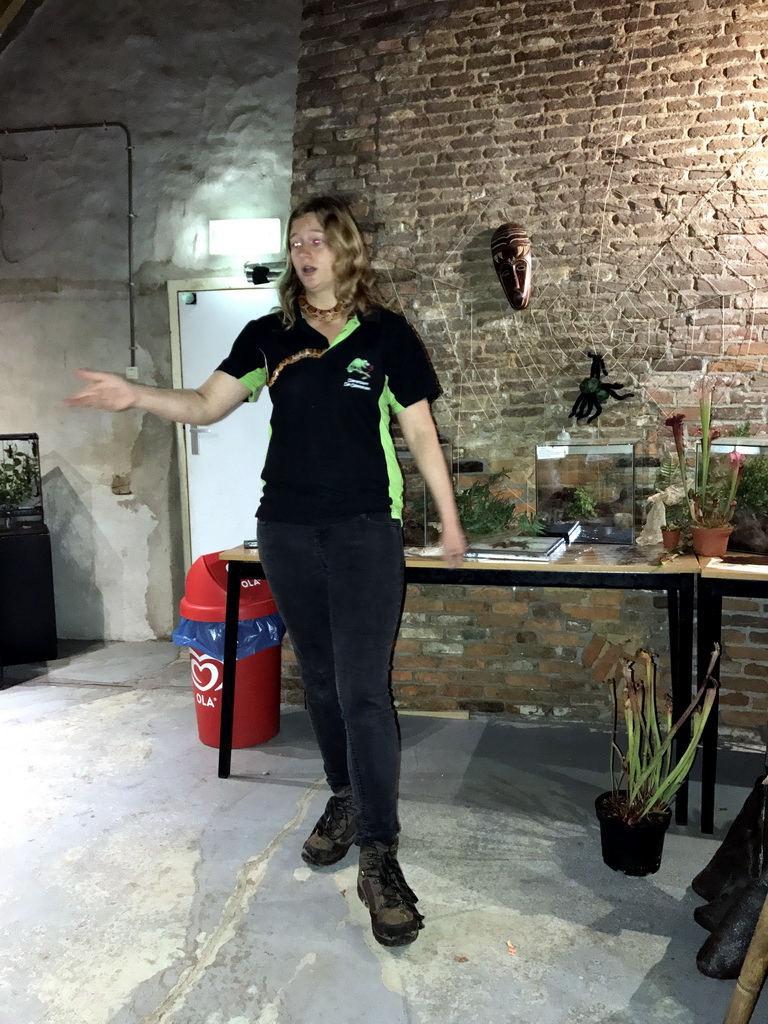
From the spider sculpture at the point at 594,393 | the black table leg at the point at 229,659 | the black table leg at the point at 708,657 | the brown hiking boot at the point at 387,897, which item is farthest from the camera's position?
the spider sculpture at the point at 594,393

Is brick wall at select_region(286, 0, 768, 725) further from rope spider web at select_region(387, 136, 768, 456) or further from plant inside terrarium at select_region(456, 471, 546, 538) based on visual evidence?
plant inside terrarium at select_region(456, 471, 546, 538)

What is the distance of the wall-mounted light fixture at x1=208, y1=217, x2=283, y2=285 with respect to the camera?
165 inches

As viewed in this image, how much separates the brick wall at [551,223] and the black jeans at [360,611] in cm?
146

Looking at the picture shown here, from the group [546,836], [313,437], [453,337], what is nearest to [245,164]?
[453,337]

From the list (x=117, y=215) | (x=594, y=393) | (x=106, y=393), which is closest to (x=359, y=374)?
(x=106, y=393)

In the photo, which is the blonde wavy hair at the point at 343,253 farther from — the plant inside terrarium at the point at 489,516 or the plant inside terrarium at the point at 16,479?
the plant inside terrarium at the point at 16,479

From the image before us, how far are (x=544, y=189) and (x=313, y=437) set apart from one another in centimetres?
183

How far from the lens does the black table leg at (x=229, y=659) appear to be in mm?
2725

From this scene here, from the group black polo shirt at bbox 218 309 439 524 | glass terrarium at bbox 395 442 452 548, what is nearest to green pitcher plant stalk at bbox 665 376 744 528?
glass terrarium at bbox 395 442 452 548

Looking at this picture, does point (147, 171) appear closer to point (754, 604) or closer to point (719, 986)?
point (754, 604)

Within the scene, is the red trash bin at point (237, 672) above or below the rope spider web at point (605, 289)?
below

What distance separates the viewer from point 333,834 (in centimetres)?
221

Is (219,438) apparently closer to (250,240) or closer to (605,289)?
(250,240)

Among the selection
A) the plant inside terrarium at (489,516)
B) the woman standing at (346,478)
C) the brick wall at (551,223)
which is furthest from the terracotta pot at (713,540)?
the woman standing at (346,478)
